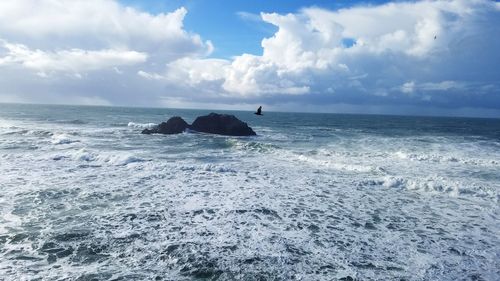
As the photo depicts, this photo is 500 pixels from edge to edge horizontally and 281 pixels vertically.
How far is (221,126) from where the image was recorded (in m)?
48.6

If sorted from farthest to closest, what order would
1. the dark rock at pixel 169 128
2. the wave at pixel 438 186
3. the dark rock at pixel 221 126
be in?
the dark rock at pixel 221 126, the dark rock at pixel 169 128, the wave at pixel 438 186

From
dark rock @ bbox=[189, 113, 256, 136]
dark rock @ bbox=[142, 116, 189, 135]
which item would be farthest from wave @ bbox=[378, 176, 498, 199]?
dark rock @ bbox=[142, 116, 189, 135]

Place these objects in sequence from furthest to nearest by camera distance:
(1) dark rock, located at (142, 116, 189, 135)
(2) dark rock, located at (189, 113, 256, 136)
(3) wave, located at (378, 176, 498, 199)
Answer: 1. (2) dark rock, located at (189, 113, 256, 136)
2. (1) dark rock, located at (142, 116, 189, 135)
3. (3) wave, located at (378, 176, 498, 199)

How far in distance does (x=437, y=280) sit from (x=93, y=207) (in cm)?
1237

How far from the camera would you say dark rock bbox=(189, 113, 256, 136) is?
47.9 metres

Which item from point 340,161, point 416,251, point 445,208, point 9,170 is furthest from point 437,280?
point 9,170

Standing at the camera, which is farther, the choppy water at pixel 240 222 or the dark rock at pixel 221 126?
the dark rock at pixel 221 126

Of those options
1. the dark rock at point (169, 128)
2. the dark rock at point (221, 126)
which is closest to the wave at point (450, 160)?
the dark rock at point (221, 126)

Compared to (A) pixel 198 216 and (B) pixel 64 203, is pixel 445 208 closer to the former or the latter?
(A) pixel 198 216

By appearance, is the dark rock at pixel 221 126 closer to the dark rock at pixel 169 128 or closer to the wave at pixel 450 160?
the dark rock at pixel 169 128

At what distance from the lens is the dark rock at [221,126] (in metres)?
47.9

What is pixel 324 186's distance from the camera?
18406 mm

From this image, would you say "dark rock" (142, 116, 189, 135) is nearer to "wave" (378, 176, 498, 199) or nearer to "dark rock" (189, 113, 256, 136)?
"dark rock" (189, 113, 256, 136)

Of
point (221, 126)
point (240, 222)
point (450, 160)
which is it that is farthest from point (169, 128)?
point (240, 222)
